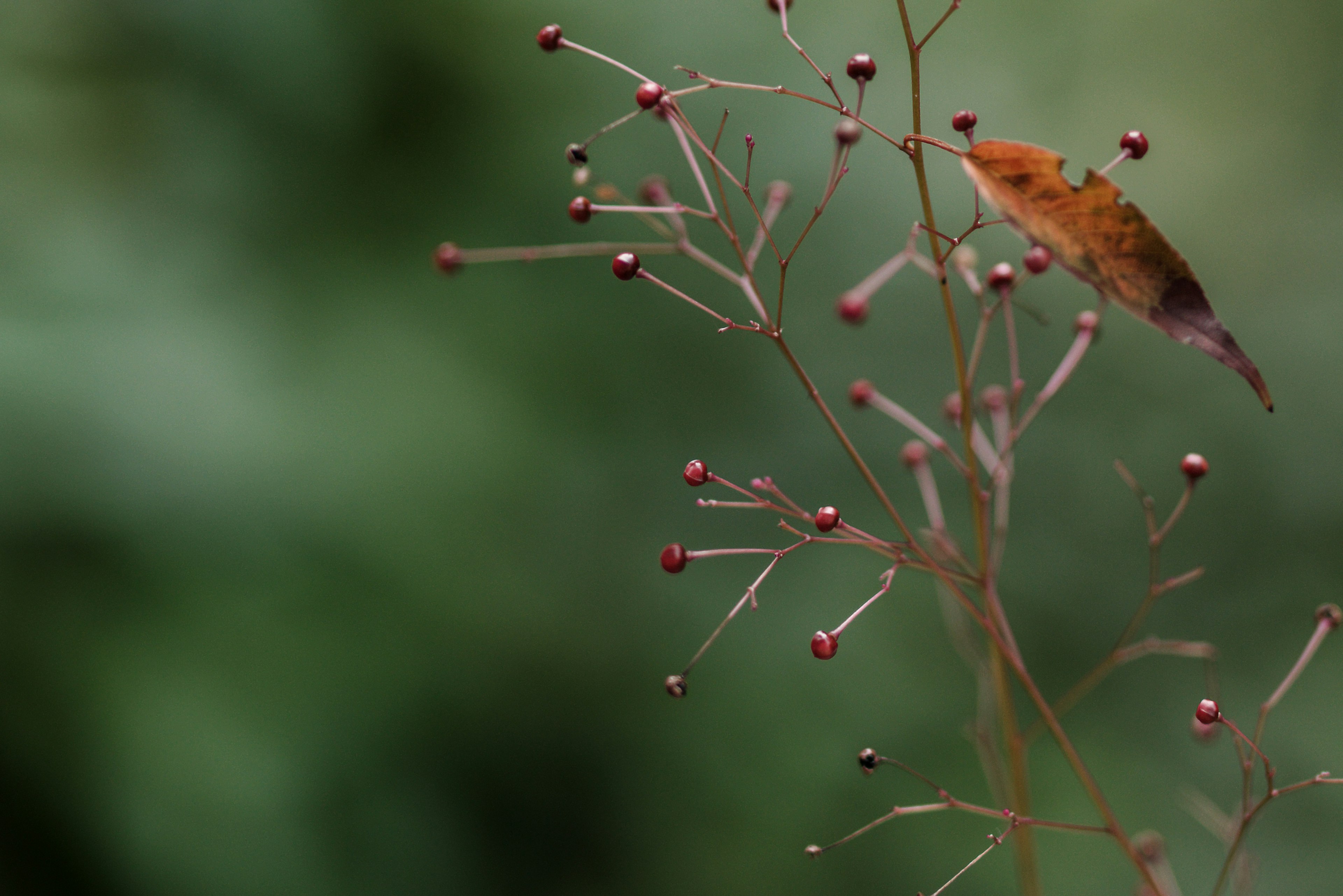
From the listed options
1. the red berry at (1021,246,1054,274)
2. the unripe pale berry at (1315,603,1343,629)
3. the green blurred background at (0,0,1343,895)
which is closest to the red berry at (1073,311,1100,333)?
the red berry at (1021,246,1054,274)

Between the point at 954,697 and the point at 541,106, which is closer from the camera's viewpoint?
the point at 954,697

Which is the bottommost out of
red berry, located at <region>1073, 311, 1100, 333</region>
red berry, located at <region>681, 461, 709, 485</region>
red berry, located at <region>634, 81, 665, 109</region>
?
red berry, located at <region>681, 461, 709, 485</region>

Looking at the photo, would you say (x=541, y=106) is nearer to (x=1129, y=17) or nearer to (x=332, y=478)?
(x=332, y=478)

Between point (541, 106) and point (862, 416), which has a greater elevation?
point (541, 106)

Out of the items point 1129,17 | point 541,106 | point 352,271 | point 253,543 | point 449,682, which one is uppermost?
point 1129,17

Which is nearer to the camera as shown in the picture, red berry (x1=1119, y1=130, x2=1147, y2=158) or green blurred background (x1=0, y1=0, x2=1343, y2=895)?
red berry (x1=1119, y1=130, x2=1147, y2=158)

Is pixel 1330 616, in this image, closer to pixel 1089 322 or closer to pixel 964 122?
pixel 1089 322

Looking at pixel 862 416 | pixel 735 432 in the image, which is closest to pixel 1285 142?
pixel 862 416

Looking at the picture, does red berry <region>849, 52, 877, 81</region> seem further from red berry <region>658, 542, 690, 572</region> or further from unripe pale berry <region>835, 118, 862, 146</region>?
red berry <region>658, 542, 690, 572</region>
